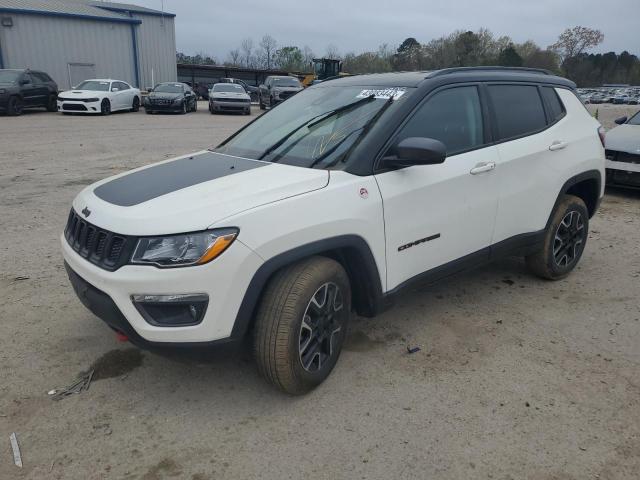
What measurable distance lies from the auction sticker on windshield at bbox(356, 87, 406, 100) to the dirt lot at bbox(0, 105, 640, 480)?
1619 mm

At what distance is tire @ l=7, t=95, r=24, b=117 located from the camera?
59.3 ft

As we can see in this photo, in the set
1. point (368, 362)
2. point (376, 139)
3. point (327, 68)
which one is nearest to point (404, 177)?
point (376, 139)

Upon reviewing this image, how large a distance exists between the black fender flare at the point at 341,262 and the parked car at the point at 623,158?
663cm

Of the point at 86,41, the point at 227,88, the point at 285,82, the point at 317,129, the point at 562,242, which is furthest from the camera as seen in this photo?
the point at 86,41

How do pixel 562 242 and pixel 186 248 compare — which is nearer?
pixel 186 248

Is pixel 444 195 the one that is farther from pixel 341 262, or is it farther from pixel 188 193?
pixel 188 193

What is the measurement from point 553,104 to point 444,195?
1786 millimetres

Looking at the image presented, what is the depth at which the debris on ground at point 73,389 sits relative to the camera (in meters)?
2.94

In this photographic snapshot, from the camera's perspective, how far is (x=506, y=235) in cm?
396

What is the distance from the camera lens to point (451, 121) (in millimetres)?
3539

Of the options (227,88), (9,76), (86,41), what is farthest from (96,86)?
(86,41)

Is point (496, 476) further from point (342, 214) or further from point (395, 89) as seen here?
point (395, 89)

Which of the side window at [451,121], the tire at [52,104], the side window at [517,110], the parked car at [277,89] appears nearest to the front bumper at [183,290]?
the side window at [451,121]

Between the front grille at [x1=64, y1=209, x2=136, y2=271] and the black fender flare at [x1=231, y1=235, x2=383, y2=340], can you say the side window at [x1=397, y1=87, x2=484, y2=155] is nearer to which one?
the black fender flare at [x1=231, y1=235, x2=383, y2=340]
